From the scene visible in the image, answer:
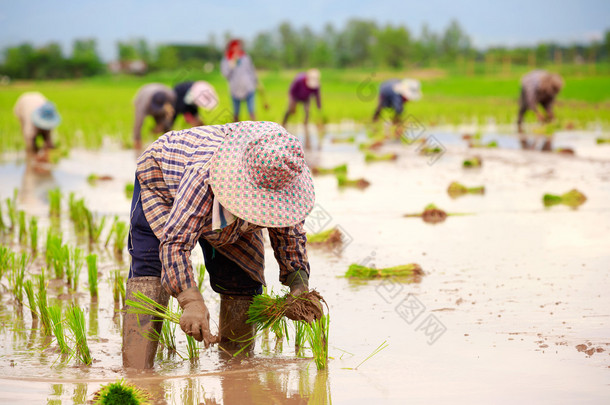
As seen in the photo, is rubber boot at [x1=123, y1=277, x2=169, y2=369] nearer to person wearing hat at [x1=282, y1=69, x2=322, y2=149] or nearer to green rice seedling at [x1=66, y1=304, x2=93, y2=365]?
green rice seedling at [x1=66, y1=304, x2=93, y2=365]

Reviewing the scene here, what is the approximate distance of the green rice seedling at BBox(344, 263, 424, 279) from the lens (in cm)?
473

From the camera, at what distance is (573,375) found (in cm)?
313

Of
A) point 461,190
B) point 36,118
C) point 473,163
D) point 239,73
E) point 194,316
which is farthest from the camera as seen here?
point 239,73

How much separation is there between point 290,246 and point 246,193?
0.42m

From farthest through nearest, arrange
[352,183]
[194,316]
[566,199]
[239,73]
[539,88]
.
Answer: [539,88], [239,73], [352,183], [566,199], [194,316]

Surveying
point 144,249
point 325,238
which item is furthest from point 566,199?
point 144,249

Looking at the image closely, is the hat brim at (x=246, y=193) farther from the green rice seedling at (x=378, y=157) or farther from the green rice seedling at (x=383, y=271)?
the green rice seedling at (x=378, y=157)

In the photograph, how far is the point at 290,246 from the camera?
314 cm

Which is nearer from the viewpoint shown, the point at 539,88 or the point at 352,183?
the point at 352,183

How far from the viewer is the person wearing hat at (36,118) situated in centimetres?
1098

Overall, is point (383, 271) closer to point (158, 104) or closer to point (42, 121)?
point (158, 104)

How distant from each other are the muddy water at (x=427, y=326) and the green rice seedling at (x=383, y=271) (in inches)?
3.4

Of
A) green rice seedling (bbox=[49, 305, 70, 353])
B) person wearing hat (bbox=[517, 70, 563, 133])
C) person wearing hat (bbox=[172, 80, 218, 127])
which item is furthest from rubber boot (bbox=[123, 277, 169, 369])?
person wearing hat (bbox=[517, 70, 563, 133])

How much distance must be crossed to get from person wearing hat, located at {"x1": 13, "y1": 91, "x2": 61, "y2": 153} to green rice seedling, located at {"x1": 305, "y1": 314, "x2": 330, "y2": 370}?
8.64 meters
